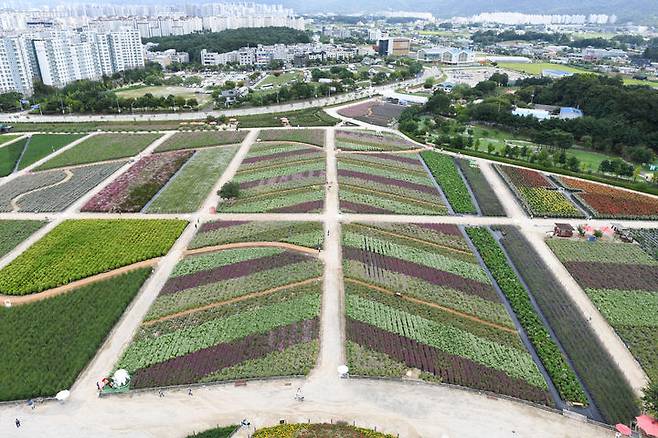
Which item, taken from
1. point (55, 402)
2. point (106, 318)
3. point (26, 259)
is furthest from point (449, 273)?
point (26, 259)

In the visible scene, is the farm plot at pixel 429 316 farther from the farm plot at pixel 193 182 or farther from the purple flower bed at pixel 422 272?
the farm plot at pixel 193 182

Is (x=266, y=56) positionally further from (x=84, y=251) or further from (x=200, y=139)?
(x=84, y=251)

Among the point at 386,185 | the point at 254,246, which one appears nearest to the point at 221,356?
the point at 254,246

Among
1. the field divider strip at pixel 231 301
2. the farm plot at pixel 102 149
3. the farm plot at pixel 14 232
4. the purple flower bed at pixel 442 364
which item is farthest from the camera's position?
the farm plot at pixel 102 149

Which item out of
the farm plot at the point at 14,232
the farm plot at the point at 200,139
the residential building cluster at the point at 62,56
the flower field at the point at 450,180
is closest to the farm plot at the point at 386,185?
the flower field at the point at 450,180

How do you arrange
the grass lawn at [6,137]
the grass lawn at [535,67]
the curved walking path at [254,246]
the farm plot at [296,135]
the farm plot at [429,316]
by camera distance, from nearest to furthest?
the farm plot at [429,316]
the curved walking path at [254,246]
the farm plot at [296,135]
the grass lawn at [6,137]
the grass lawn at [535,67]

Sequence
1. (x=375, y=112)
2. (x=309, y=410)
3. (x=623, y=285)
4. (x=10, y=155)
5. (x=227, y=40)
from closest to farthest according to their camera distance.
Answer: (x=309, y=410) < (x=623, y=285) < (x=10, y=155) < (x=375, y=112) < (x=227, y=40)

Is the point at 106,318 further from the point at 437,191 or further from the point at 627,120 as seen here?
the point at 627,120

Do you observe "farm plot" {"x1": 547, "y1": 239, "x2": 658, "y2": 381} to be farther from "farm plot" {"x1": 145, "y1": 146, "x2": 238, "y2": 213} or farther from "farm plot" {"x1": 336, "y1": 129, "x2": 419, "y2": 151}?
"farm plot" {"x1": 145, "y1": 146, "x2": 238, "y2": 213}
